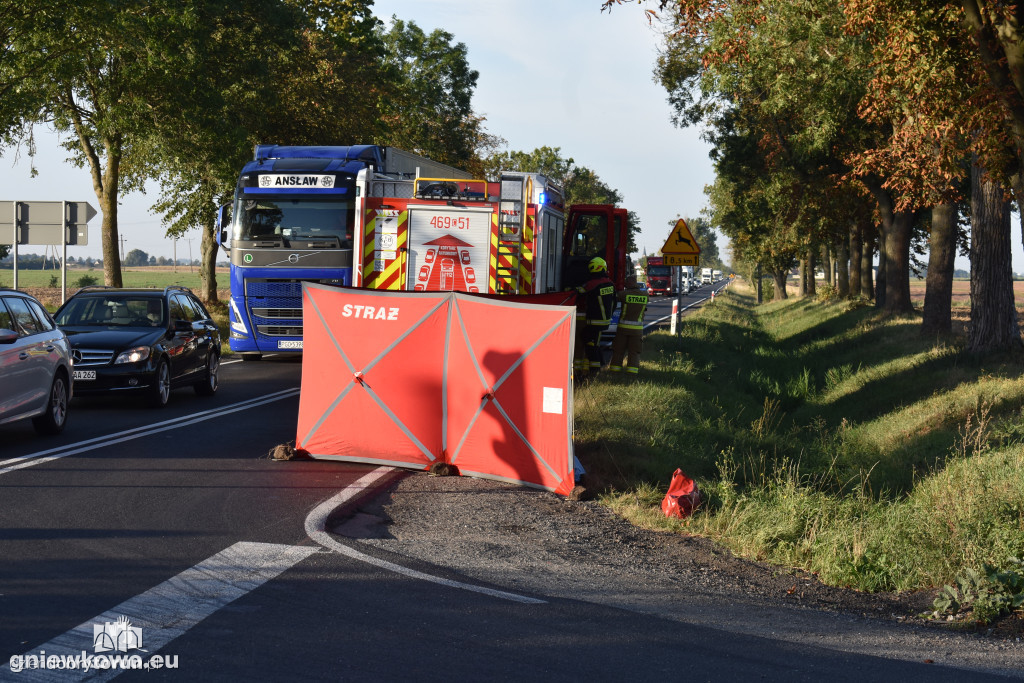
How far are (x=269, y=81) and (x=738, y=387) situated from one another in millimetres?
15332

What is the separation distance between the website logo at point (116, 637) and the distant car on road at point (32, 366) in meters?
5.87

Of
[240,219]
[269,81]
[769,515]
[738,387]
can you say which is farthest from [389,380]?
[269,81]

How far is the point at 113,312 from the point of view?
14.9 meters

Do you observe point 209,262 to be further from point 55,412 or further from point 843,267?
point 843,267

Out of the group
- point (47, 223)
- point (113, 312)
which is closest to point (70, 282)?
point (47, 223)

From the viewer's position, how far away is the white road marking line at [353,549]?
6107mm

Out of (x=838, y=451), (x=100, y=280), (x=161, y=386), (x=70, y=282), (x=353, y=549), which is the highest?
(x=100, y=280)

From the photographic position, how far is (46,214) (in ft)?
73.7

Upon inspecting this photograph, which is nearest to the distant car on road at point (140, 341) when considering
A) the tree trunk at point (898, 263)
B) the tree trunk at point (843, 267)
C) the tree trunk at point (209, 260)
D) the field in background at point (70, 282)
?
the field in background at point (70, 282)

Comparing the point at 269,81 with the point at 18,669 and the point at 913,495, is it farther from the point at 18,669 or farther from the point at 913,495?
the point at 18,669

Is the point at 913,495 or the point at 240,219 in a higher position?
the point at 240,219

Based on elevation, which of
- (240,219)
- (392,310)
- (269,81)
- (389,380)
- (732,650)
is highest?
(269,81)

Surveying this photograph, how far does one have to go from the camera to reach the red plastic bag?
27.1 feet

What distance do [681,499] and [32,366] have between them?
689cm
